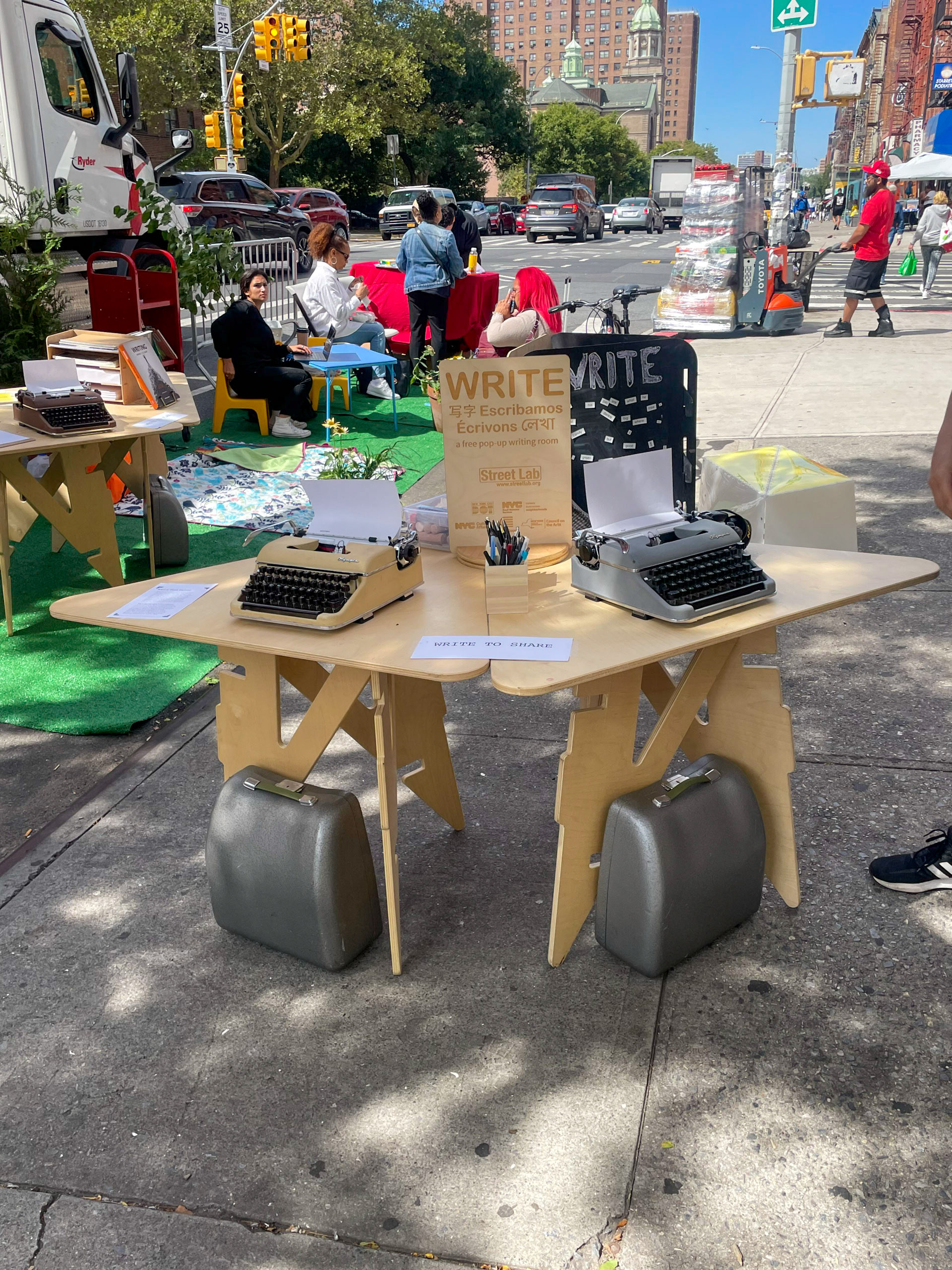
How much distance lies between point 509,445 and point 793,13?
15031 mm

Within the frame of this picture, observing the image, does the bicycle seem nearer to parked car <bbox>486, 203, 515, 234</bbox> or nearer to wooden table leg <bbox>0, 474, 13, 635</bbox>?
wooden table leg <bbox>0, 474, 13, 635</bbox>

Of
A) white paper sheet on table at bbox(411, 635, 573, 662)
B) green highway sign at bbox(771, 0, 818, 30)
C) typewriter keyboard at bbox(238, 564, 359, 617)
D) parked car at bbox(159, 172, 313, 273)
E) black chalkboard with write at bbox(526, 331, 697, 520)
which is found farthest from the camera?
parked car at bbox(159, 172, 313, 273)

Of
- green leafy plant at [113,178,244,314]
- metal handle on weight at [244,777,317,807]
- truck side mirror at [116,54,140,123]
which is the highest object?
truck side mirror at [116,54,140,123]

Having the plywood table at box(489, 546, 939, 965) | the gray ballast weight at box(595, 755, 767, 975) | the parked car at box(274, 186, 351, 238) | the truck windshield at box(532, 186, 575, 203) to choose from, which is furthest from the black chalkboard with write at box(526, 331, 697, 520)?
the truck windshield at box(532, 186, 575, 203)

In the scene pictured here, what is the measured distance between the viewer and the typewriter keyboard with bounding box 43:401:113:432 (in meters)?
4.85

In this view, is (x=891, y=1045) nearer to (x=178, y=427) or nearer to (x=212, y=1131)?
(x=212, y=1131)

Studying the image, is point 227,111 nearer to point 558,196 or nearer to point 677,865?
point 558,196

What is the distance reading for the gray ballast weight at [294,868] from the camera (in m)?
2.64

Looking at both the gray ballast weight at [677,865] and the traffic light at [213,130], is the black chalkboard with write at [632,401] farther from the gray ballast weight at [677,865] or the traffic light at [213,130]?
the traffic light at [213,130]

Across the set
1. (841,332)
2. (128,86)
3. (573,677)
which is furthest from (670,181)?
(573,677)

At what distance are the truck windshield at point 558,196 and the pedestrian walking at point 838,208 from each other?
67.2 feet

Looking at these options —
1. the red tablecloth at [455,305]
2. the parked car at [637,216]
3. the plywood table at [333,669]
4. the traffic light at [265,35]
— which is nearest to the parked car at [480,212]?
the parked car at [637,216]

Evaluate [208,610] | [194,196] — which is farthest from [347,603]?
[194,196]

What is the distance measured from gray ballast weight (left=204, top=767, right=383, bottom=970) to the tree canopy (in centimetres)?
7601
